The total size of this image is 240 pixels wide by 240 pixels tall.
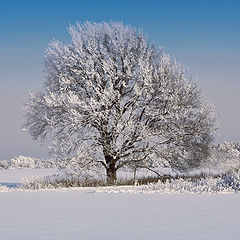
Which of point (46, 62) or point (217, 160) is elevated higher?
point (46, 62)

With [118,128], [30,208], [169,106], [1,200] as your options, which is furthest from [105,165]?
[30,208]

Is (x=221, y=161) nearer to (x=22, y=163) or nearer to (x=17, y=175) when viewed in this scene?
(x=17, y=175)

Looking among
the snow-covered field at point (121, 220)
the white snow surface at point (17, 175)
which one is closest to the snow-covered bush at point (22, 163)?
the white snow surface at point (17, 175)

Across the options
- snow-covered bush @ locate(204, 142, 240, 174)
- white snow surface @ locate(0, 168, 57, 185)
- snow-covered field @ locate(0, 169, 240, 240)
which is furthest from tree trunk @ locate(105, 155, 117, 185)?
snow-covered field @ locate(0, 169, 240, 240)

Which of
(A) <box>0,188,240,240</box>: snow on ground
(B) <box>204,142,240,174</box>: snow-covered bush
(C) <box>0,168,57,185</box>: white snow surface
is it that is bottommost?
(A) <box>0,188,240,240</box>: snow on ground

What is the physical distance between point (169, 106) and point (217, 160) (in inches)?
202

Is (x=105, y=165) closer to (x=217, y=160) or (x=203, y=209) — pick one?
(x=217, y=160)

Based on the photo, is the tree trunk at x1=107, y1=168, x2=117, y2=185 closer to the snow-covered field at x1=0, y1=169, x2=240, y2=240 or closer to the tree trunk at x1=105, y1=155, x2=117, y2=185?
the tree trunk at x1=105, y1=155, x2=117, y2=185

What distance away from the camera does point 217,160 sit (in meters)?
24.6

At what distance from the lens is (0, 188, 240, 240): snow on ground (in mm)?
6074

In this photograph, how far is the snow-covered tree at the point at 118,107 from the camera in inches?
848

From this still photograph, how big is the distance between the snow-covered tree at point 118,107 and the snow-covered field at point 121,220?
416 inches

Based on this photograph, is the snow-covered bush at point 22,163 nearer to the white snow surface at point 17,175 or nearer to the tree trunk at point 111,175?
the white snow surface at point 17,175

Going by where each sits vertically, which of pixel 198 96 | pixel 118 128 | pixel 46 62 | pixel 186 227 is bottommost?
pixel 186 227
